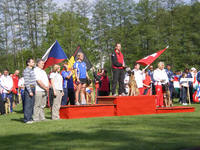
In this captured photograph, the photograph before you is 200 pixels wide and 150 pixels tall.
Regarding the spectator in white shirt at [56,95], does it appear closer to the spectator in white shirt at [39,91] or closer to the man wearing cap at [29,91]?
the spectator in white shirt at [39,91]

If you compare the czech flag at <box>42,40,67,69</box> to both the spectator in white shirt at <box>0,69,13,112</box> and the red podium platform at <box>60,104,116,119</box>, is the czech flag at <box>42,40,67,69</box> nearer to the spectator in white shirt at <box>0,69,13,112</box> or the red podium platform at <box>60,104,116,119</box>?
the spectator in white shirt at <box>0,69,13,112</box>

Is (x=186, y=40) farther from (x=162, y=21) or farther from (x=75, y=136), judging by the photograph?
(x=75, y=136)

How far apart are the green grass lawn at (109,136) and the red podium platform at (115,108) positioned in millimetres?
2167

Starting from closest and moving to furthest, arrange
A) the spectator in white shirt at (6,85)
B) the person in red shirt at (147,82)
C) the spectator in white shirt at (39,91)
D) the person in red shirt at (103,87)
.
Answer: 1. the spectator in white shirt at (39,91)
2. the spectator in white shirt at (6,85)
3. the person in red shirt at (103,87)
4. the person in red shirt at (147,82)

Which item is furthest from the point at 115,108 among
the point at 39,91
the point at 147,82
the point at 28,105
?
the point at 147,82

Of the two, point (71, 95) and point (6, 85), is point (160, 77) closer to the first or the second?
point (71, 95)

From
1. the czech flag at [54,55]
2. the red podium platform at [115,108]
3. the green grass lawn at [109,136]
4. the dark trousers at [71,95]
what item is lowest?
the green grass lawn at [109,136]

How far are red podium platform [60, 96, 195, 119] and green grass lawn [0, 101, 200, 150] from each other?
2.17 metres

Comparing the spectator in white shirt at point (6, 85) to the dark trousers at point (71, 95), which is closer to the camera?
the dark trousers at point (71, 95)

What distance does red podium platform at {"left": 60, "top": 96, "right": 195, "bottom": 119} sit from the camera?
44.8 ft

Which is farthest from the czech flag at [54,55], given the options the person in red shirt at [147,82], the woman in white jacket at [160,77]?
the woman in white jacket at [160,77]

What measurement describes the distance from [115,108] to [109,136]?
5.37 metres

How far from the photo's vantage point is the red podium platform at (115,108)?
44.8 ft

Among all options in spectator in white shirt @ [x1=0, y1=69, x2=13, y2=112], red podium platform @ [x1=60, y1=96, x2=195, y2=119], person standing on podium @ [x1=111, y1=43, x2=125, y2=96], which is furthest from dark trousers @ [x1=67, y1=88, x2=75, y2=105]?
spectator in white shirt @ [x1=0, y1=69, x2=13, y2=112]
